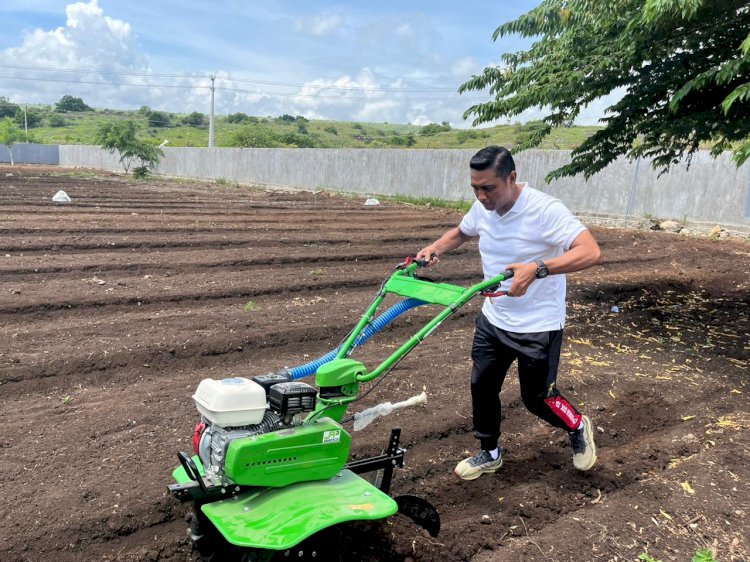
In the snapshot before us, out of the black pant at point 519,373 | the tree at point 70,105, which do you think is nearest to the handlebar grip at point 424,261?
the black pant at point 519,373

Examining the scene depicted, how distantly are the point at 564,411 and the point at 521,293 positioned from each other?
89 centimetres

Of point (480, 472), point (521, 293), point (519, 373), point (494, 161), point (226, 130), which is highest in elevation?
point (226, 130)

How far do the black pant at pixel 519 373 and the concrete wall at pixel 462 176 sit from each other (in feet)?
29.0

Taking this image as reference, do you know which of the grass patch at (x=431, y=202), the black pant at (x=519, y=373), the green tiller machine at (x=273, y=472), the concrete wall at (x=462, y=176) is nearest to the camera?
the green tiller machine at (x=273, y=472)

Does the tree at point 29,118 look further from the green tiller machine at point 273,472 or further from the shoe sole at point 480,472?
the green tiller machine at point 273,472

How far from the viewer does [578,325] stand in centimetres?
732

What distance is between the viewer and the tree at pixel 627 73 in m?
5.80

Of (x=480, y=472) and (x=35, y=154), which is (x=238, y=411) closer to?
(x=480, y=472)

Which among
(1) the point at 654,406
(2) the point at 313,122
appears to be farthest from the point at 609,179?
(2) the point at 313,122

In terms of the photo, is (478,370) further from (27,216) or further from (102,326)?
(27,216)

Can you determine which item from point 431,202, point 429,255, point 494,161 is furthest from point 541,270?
point 431,202

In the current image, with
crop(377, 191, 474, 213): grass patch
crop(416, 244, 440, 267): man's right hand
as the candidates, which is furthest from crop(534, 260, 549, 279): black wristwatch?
crop(377, 191, 474, 213): grass patch

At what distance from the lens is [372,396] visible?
4789 millimetres

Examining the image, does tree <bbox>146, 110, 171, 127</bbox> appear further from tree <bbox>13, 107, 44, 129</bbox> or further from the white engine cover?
the white engine cover
